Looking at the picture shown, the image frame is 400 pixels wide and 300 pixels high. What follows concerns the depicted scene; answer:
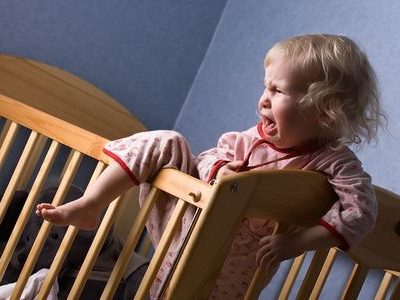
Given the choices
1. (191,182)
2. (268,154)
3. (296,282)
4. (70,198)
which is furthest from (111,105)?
(191,182)

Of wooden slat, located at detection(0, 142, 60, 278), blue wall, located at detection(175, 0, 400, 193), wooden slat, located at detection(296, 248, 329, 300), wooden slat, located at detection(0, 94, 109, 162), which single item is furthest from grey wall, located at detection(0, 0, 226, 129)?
wooden slat, located at detection(296, 248, 329, 300)

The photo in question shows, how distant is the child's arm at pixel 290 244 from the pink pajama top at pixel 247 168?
0.05 ft

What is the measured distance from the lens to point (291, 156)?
1102mm

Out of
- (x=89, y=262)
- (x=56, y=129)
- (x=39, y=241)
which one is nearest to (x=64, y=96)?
(x=56, y=129)

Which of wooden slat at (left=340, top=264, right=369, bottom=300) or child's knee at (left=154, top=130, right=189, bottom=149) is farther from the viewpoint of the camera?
wooden slat at (left=340, top=264, right=369, bottom=300)

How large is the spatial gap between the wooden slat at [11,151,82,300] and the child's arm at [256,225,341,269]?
0.41 metres

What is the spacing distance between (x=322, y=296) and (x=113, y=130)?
2.66 ft

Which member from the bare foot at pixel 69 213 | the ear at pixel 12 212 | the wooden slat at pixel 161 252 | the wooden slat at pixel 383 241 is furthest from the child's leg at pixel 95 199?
the ear at pixel 12 212

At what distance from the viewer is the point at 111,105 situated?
1.98 metres

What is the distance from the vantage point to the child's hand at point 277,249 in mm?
982

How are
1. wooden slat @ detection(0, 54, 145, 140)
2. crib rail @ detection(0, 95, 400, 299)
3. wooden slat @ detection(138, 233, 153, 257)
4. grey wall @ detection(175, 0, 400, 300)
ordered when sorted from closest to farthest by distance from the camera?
1. crib rail @ detection(0, 95, 400, 299)
2. grey wall @ detection(175, 0, 400, 300)
3. wooden slat @ detection(0, 54, 145, 140)
4. wooden slat @ detection(138, 233, 153, 257)

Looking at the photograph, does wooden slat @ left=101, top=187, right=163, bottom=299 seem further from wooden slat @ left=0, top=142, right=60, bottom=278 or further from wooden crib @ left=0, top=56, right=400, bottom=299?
wooden slat @ left=0, top=142, right=60, bottom=278

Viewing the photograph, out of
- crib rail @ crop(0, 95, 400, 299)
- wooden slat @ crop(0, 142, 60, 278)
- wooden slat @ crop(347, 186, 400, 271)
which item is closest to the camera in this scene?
crib rail @ crop(0, 95, 400, 299)

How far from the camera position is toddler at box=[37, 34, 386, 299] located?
1.00 m
